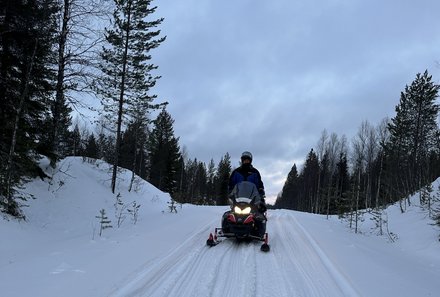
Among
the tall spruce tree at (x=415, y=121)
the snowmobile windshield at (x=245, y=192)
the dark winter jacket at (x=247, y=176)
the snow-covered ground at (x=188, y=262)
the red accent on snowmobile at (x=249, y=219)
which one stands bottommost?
the snow-covered ground at (x=188, y=262)

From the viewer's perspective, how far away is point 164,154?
2029 inches

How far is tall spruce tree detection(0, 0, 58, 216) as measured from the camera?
10656 millimetres

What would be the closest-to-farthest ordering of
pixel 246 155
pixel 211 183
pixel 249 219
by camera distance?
pixel 249 219
pixel 246 155
pixel 211 183

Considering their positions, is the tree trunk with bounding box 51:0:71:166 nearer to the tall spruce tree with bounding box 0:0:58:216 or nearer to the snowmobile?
the tall spruce tree with bounding box 0:0:58:216

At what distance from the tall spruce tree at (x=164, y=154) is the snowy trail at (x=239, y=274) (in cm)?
4180

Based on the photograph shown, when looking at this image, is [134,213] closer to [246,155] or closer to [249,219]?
[246,155]

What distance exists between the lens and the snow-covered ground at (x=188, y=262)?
19.2 feet

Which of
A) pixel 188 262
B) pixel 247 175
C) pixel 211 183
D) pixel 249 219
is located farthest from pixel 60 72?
pixel 211 183

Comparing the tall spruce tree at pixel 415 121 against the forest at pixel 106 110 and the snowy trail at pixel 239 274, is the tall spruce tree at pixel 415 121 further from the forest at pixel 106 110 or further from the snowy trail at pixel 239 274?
the snowy trail at pixel 239 274

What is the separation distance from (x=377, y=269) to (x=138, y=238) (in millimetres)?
5762

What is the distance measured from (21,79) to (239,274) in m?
9.51

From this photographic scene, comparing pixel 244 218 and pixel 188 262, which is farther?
pixel 244 218

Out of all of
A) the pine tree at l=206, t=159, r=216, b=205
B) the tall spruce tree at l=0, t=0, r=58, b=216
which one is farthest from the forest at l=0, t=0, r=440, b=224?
the pine tree at l=206, t=159, r=216, b=205

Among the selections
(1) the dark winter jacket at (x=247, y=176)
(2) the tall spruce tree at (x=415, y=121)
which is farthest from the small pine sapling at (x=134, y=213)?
(2) the tall spruce tree at (x=415, y=121)
